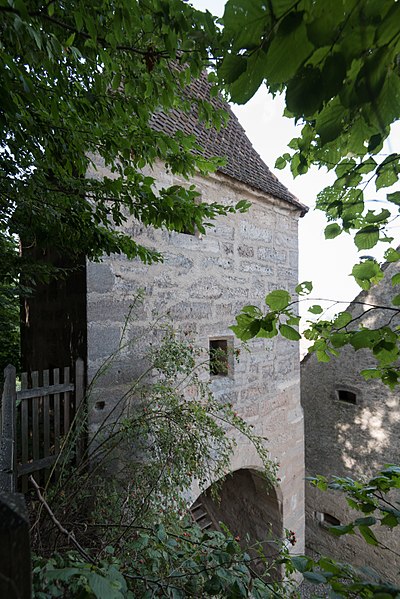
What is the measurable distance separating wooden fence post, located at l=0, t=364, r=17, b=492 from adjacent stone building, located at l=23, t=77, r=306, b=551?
63cm

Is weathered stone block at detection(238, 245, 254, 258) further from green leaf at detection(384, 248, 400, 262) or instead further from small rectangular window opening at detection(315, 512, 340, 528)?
small rectangular window opening at detection(315, 512, 340, 528)

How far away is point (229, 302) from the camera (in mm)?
3967

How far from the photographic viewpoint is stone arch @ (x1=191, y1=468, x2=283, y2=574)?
4680 mm

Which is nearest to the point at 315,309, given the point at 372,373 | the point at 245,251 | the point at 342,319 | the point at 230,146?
the point at 342,319

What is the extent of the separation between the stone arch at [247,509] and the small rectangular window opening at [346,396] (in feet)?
9.27

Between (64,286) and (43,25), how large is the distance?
2.21 metres

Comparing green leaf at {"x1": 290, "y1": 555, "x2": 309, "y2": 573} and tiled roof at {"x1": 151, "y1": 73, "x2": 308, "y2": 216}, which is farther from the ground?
tiled roof at {"x1": 151, "y1": 73, "x2": 308, "y2": 216}

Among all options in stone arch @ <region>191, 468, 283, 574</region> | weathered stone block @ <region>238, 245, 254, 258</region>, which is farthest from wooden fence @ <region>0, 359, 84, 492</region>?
stone arch @ <region>191, 468, 283, 574</region>

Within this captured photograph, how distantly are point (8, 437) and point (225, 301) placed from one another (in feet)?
8.72

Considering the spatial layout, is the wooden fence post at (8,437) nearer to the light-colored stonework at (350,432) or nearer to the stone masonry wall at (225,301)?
the stone masonry wall at (225,301)

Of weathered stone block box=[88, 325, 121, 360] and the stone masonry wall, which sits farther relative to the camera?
the stone masonry wall

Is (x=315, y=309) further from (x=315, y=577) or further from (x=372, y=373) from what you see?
(x=315, y=577)

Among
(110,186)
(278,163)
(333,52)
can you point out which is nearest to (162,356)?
(110,186)

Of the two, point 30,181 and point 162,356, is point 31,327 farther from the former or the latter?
point 30,181
